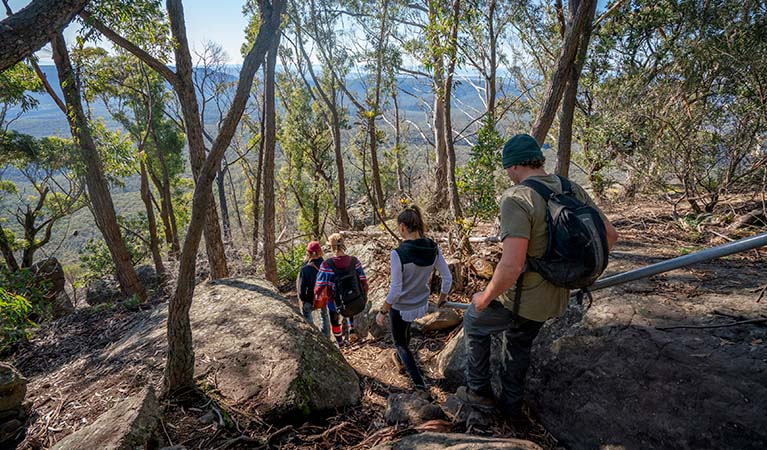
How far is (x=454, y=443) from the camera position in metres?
2.23

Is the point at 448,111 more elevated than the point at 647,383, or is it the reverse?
the point at 448,111

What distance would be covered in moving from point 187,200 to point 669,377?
29054mm

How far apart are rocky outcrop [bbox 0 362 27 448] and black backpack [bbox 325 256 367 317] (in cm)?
306

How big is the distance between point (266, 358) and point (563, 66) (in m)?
5.15

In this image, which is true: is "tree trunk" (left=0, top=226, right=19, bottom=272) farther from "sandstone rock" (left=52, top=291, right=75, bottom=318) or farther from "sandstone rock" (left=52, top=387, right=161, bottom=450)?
"sandstone rock" (left=52, top=387, right=161, bottom=450)

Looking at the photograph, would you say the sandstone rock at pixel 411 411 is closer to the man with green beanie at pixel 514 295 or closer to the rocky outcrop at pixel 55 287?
the man with green beanie at pixel 514 295

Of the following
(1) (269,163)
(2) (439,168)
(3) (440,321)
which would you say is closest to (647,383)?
(3) (440,321)

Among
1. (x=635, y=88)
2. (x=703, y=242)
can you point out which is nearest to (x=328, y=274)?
(x=703, y=242)

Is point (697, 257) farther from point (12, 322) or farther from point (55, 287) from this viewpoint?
point (55, 287)

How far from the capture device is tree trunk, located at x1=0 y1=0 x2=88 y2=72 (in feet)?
6.63

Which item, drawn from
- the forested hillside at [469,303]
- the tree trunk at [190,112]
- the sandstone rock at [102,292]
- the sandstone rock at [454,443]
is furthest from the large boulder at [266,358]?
the sandstone rock at [102,292]

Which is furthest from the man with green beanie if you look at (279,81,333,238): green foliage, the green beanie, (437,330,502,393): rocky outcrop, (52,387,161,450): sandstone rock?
(279,81,333,238): green foliage

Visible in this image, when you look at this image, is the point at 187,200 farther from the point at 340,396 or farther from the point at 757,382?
the point at 757,382

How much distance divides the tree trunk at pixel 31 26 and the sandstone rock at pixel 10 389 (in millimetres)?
2833
